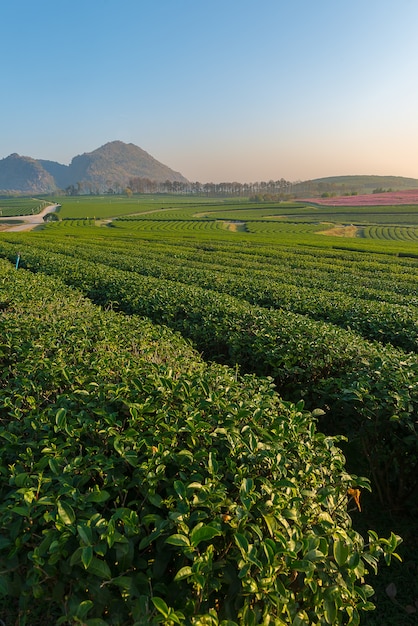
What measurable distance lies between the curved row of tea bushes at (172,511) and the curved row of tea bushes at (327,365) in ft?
4.21

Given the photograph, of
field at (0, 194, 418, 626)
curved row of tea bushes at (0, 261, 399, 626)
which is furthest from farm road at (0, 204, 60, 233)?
curved row of tea bushes at (0, 261, 399, 626)

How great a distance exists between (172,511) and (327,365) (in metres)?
3.46

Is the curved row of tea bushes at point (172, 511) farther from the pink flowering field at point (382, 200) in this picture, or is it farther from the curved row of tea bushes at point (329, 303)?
the pink flowering field at point (382, 200)

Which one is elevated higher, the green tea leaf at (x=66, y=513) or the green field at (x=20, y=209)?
the green field at (x=20, y=209)

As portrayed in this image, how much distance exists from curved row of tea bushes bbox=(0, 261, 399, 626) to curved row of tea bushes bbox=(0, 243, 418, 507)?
128 cm

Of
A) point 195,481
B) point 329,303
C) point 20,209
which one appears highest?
point 20,209

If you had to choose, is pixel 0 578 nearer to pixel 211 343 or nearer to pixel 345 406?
pixel 345 406

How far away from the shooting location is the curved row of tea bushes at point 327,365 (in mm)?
3773

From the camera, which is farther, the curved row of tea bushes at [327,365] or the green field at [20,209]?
the green field at [20,209]

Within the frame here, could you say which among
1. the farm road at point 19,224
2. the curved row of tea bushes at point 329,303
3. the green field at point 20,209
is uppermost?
the green field at point 20,209

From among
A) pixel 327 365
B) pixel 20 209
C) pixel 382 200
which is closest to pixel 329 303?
pixel 327 365

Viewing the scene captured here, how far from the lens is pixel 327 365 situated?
4941 mm

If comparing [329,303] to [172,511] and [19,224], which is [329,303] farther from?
[19,224]

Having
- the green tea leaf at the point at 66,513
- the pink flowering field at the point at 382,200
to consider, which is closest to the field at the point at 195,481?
the green tea leaf at the point at 66,513
